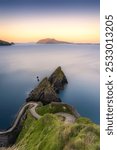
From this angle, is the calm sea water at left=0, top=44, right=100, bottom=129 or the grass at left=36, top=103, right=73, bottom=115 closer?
the calm sea water at left=0, top=44, right=100, bottom=129

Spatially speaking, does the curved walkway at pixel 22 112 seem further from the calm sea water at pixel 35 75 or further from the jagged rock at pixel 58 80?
the jagged rock at pixel 58 80

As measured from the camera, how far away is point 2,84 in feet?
177

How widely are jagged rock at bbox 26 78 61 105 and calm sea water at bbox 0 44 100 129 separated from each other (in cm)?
250

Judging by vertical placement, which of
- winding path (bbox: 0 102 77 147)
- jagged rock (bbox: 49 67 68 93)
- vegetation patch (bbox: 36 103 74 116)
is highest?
jagged rock (bbox: 49 67 68 93)

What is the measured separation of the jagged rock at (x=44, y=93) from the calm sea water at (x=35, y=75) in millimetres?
2499

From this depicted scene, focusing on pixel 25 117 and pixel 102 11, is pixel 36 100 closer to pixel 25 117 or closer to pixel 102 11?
pixel 25 117

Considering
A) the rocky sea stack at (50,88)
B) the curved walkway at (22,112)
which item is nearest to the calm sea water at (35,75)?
the curved walkway at (22,112)

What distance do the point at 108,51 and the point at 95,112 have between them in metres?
41.6

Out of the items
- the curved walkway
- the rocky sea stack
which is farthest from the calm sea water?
the rocky sea stack

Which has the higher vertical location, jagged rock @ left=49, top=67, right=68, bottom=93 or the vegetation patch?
jagged rock @ left=49, top=67, right=68, bottom=93

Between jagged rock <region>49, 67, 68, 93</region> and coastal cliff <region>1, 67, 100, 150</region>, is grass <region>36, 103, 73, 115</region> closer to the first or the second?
coastal cliff <region>1, 67, 100, 150</region>

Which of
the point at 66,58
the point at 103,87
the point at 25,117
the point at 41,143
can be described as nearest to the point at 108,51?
the point at 103,87

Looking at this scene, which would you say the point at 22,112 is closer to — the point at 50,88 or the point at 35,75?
the point at 35,75

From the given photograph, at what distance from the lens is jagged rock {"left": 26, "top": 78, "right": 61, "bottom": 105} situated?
207ft
